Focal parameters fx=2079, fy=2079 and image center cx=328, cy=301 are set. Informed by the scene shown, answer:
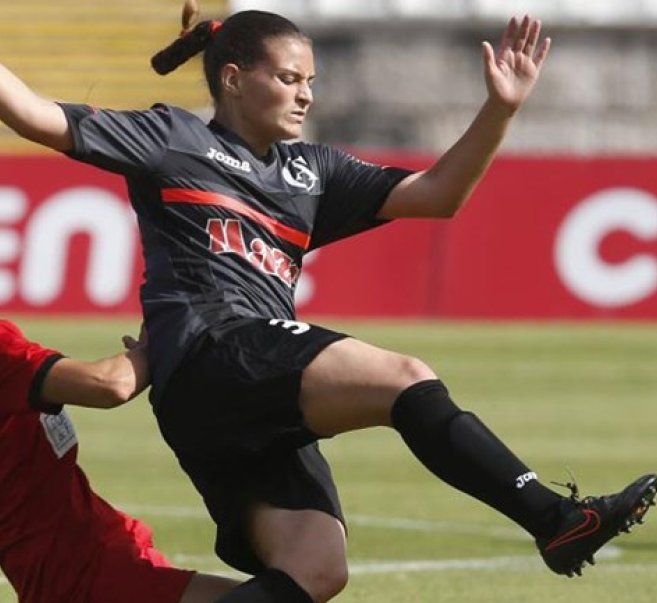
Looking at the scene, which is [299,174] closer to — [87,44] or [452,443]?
[452,443]

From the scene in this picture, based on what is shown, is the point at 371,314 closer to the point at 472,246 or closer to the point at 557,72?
the point at 472,246

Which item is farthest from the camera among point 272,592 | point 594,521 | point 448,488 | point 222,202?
point 448,488

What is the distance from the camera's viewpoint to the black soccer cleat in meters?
5.32

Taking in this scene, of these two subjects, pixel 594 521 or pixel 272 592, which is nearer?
pixel 594 521

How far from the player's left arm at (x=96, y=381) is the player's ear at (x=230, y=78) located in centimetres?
85

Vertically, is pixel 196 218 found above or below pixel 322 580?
above

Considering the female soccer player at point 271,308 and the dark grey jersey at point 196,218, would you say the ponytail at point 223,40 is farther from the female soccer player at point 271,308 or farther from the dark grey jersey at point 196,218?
the dark grey jersey at point 196,218

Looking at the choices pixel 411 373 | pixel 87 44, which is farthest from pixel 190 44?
pixel 87 44

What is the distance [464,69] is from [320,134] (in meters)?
2.07

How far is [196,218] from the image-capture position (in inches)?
231

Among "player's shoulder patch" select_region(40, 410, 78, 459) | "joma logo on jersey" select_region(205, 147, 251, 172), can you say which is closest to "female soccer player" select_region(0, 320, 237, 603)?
"player's shoulder patch" select_region(40, 410, 78, 459)

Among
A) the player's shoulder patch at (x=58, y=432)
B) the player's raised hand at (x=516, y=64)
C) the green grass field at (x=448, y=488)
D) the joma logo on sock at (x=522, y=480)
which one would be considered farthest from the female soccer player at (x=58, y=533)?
the green grass field at (x=448, y=488)

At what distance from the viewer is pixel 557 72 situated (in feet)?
88.7

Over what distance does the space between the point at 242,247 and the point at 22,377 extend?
0.72 m
